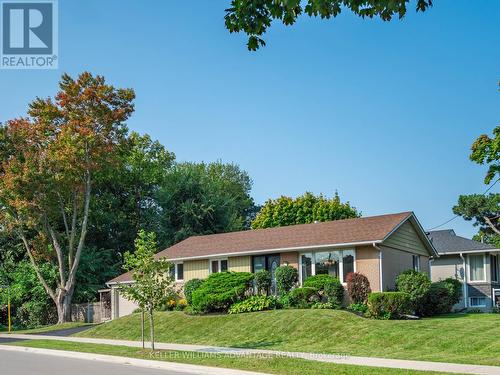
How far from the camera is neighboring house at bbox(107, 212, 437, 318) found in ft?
87.4

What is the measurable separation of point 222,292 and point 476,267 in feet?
52.6

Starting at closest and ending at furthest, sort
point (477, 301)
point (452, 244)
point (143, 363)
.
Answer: point (143, 363) → point (477, 301) → point (452, 244)

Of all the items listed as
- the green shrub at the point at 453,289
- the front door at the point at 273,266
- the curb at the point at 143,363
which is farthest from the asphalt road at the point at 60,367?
the green shrub at the point at 453,289

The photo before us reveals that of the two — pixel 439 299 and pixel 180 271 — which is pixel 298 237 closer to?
pixel 439 299

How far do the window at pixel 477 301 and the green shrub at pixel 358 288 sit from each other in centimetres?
1169

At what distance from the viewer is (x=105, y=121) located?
3741 cm

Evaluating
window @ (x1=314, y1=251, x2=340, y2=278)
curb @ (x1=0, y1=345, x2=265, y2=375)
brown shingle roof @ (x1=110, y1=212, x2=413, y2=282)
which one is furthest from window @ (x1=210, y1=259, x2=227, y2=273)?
curb @ (x1=0, y1=345, x2=265, y2=375)

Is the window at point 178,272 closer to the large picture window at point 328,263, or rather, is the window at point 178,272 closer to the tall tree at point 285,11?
the large picture window at point 328,263

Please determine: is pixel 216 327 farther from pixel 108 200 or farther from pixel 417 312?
pixel 108 200

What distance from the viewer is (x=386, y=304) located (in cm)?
2311

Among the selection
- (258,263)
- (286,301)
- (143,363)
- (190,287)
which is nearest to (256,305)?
(286,301)

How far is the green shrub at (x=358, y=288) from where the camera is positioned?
25766 millimetres

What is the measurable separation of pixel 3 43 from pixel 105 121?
12.3 metres

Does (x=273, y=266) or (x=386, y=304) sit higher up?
(x=273, y=266)
